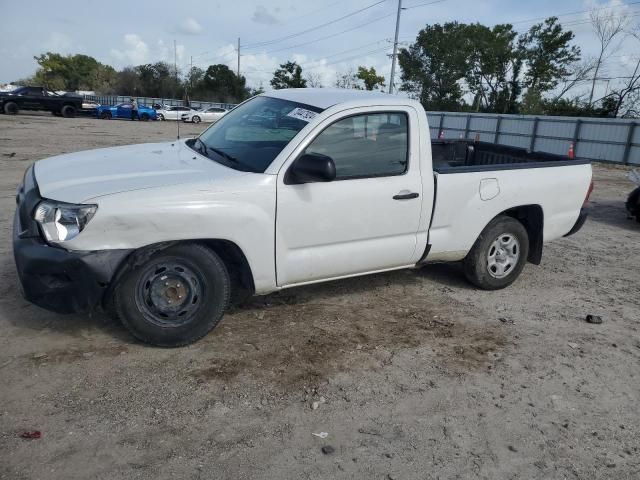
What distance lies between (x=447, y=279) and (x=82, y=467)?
13.0 feet

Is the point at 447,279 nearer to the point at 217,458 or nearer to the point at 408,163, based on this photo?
the point at 408,163

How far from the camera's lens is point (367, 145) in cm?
422

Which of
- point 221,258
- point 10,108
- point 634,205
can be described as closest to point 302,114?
point 221,258

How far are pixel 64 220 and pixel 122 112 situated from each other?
3994 centimetres

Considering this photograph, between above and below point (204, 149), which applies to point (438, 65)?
above

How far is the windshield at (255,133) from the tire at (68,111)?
34.0 m

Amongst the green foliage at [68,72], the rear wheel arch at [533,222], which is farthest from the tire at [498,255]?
the green foliage at [68,72]

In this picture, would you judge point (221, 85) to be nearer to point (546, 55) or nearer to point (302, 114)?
point (546, 55)

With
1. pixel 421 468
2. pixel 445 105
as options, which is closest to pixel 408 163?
pixel 421 468

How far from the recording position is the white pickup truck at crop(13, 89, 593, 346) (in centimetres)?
332

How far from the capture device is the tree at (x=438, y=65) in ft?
174

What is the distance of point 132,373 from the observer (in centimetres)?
339

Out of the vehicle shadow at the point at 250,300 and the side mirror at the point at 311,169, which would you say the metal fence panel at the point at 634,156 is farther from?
the side mirror at the point at 311,169

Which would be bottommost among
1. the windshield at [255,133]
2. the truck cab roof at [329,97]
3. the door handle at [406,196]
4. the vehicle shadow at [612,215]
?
the vehicle shadow at [612,215]
